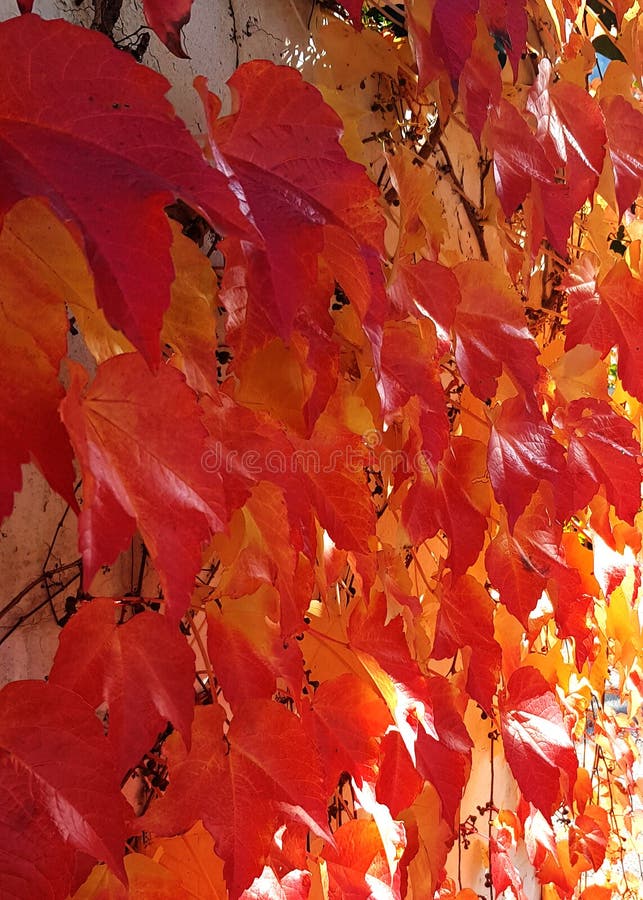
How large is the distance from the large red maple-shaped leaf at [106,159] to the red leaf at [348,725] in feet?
1.48

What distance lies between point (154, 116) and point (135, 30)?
43 centimetres

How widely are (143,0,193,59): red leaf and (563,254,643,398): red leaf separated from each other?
1.96 ft

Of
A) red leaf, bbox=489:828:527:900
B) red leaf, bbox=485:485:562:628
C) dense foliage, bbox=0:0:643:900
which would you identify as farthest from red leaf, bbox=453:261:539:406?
red leaf, bbox=489:828:527:900

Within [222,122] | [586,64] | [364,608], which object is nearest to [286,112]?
[222,122]

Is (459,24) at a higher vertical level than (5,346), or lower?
higher

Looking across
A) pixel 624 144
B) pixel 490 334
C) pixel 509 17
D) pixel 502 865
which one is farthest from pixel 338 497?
pixel 502 865

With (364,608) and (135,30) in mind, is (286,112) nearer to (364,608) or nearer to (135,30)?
(135,30)

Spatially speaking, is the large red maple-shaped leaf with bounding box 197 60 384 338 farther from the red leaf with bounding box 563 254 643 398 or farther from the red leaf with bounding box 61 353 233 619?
the red leaf with bounding box 563 254 643 398

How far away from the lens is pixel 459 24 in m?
0.75

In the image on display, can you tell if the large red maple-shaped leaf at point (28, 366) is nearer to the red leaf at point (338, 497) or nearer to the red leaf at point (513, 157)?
the red leaf at point (338, 497)

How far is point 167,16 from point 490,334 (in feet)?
1.38

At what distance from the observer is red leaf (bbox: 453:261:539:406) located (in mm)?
819

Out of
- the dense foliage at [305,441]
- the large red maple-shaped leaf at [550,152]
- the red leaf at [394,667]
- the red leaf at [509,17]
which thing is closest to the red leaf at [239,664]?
the dense foliage at [305,441]

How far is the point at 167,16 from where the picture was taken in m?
0.54
